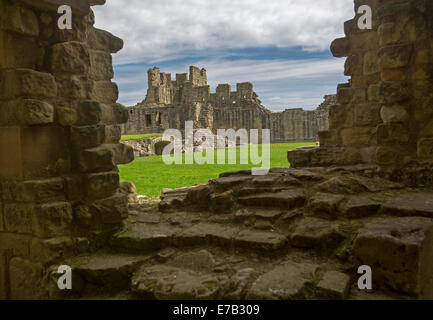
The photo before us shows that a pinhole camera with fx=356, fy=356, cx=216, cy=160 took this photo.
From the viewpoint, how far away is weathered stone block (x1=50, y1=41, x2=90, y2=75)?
356 cm

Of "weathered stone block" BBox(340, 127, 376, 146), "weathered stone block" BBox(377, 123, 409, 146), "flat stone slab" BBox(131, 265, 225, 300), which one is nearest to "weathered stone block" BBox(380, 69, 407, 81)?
"weathered stone block" BBox(377, 123, 409, 146)

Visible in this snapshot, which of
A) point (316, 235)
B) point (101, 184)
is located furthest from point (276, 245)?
point (101, 184)

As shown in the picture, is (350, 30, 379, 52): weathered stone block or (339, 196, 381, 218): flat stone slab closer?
(339, 196, 381, 218): flat stone slab

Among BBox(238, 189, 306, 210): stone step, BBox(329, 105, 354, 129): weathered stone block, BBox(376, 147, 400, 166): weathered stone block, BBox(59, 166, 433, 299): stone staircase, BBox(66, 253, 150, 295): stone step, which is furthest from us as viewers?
BBox(329, 105, 354, 129): weathered stone block

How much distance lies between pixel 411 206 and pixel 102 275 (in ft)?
9.53

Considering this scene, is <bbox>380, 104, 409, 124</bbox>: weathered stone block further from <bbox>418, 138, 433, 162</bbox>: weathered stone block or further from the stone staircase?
the stone staircase

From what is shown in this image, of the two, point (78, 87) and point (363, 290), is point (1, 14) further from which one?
Result: point (363, 290)

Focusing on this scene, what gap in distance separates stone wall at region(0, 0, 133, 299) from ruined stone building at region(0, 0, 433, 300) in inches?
0.5

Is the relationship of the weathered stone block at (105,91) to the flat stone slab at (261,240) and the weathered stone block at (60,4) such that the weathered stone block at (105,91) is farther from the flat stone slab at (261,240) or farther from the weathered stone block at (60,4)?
the flat stone slab at (261,240)

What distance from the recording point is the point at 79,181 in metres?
3.74

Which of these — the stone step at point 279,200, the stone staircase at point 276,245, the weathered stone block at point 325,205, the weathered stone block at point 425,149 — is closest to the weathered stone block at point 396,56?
the weathered stone block at point 425,149

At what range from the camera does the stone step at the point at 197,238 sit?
3.26m
